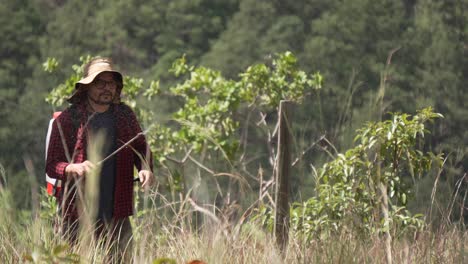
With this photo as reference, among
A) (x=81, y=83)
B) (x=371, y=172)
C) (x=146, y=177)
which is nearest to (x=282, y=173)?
(x=371, y=172)

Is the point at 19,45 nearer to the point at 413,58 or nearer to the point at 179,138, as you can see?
the point at 413,58

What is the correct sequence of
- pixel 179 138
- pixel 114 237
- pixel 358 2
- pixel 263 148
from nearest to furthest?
1. pixel 114 237
2. pixel 179 138
3. pixel 263 148
4. pixel 358 2

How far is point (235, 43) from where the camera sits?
4497 cm

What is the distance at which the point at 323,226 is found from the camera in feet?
18.1

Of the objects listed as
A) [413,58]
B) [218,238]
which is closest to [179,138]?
[218,238]

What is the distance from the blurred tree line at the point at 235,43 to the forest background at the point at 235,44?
1.5 inches

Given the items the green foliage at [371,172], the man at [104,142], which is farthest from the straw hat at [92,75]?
the green foliage at [371,172]

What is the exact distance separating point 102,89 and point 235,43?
3990cm

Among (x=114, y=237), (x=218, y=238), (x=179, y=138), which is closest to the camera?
(x=218, y=238)

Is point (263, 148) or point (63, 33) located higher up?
point (63, 33)

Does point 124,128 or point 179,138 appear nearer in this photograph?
point 124,128

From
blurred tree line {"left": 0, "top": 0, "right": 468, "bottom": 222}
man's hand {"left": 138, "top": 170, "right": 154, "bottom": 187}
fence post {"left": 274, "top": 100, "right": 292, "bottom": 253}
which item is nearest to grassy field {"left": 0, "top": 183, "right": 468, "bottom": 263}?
man's hand {"left": 138, "top": 170, "right": 154, "bottom": 187}

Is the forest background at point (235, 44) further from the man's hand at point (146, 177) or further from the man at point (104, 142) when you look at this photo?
the man's hand at point (146, 177)

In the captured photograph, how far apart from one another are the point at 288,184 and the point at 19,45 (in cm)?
4073
